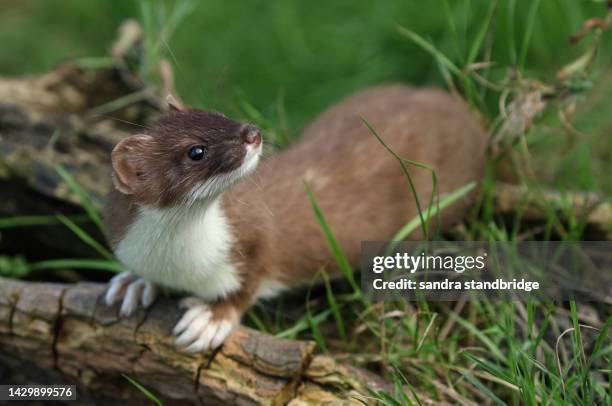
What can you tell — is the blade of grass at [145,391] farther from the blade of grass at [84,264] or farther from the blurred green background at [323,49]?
the blurred green background at [323,49]

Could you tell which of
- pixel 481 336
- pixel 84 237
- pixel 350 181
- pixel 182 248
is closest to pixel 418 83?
pixel 350 181

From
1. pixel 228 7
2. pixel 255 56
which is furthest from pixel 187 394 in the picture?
pixel 228 7

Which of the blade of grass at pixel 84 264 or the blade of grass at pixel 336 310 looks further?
the blade of grass at pixel 84 264

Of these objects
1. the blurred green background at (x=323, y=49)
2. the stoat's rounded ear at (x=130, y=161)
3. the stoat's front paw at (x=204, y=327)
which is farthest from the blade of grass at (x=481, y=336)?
the stoat's rounded ear at (x=130, y=161)

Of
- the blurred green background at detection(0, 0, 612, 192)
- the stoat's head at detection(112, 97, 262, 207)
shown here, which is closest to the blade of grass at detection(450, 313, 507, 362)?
the stoat's head at detection(112, 97, 262, 207)

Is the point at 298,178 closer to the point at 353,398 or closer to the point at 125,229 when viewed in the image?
the point at 125,229

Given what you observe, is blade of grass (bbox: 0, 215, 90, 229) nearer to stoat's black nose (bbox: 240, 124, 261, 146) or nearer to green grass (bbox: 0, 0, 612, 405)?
green grass (bbox: 0, 0, 612, 405)
